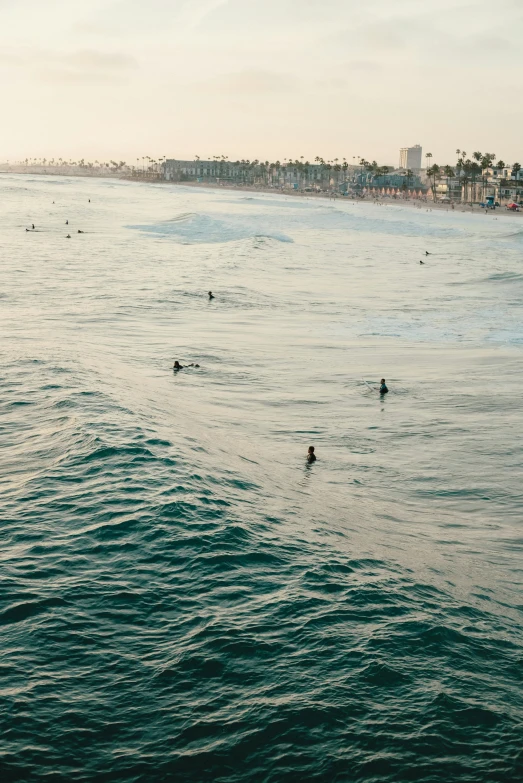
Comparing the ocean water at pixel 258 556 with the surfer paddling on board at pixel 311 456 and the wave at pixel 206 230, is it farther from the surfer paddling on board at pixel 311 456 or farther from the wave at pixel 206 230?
the wave at pixel 206 230

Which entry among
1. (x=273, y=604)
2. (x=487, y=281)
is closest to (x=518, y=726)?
(x=273, y=604)

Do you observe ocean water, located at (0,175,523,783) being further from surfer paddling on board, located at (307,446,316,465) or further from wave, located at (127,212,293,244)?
wave, located at (127,212,293,244)

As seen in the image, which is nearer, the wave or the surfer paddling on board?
the surfer paddling on board

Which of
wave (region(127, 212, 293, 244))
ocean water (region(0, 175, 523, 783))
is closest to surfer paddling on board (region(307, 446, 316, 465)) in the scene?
Answer: ocean water (region(0, 175, 523, 783))

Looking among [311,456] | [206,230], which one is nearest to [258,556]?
[311,456]

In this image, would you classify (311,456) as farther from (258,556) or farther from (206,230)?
(206,230)

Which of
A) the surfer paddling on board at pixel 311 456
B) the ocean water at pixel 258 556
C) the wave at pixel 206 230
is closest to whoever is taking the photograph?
the ocean water at pixel 258 556

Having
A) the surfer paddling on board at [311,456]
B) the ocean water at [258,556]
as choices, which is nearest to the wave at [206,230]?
the ocean water at [258,556]

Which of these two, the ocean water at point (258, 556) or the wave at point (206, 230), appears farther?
the wave at point (206, 230)

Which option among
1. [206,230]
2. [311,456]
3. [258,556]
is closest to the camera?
[258,556]

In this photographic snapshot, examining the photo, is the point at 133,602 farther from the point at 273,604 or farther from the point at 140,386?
the point at 140,386
